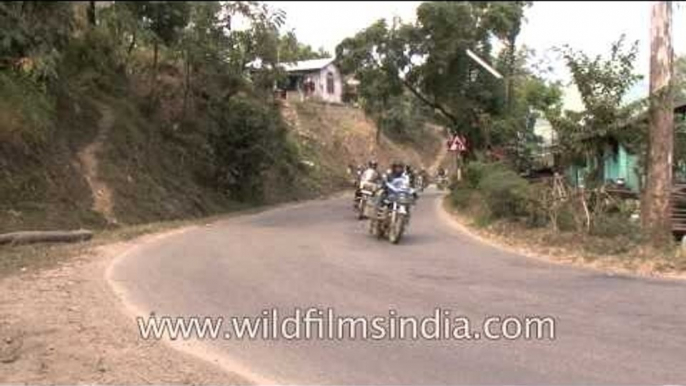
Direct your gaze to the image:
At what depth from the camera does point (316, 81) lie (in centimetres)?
7669

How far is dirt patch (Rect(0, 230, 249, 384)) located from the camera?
7867 mm

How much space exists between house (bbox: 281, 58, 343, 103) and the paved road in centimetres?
5508

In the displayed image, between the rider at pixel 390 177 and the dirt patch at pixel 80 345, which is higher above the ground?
the rider at pixel 390 177

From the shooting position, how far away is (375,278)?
13.4 meters

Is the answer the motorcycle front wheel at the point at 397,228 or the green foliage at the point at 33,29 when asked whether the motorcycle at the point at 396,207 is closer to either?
the motorcycle front wheel at the point at 397,228

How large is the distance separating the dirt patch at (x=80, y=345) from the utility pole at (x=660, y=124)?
9775 millimetres

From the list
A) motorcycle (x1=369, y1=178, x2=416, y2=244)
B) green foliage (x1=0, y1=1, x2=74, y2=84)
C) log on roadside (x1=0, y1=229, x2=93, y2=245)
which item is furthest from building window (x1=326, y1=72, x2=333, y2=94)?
green foliage (x1=0, y1=1, x2=74, y2=84)

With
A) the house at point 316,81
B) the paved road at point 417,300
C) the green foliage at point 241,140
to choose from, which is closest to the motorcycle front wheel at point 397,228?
the paved road at point 417,300

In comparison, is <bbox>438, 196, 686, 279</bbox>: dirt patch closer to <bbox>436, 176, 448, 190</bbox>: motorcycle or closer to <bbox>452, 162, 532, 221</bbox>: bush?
<bbox>452, 162, 532, 221</bbox>: bush

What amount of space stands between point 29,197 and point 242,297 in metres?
13.8

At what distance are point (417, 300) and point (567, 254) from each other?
5.30m

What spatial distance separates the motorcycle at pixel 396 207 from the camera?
747 inches

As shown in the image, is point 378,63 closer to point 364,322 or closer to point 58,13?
point 364,322

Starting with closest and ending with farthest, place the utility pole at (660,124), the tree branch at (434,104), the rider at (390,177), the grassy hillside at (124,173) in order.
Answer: the utility pole at (660,124) < the rider at (390,177) < the grassy hillside at (124,173) < the tree branch at (434,104)
